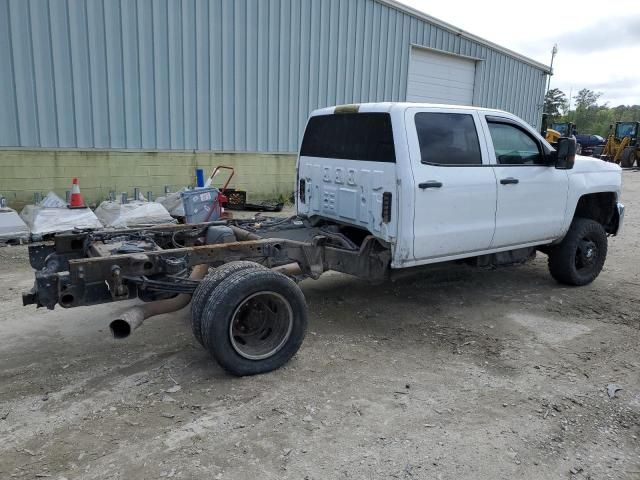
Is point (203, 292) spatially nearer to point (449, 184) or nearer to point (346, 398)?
point (346, 398)

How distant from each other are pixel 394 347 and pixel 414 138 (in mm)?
1812

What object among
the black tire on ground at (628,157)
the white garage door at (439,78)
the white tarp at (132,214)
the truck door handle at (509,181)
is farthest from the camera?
the black tire on ground at (628,157)

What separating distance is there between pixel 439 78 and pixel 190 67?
8.01 metres

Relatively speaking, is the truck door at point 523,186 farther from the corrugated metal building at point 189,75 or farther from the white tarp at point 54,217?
the corrugated metal building at point 189,75

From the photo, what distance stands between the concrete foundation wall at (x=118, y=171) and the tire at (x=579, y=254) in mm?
7294

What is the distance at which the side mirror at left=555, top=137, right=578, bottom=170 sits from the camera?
18.6 feet

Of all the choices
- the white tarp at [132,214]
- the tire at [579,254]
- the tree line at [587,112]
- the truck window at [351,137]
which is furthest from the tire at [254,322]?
the tree line at [587,112]

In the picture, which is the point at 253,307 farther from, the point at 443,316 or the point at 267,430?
the point at 443,316

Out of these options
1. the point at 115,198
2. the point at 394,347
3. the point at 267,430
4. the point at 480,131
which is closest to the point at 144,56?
the point at 115,198

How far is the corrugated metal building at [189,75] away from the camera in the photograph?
9.20m

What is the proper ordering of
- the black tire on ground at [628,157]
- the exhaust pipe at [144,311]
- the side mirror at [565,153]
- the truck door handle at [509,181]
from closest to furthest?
the exhaust pipe at [144,311]
the truck door handle at [509,181]
the side mirror at [565,153]
the black tire on ground at [628,157]

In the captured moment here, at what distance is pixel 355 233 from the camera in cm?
554

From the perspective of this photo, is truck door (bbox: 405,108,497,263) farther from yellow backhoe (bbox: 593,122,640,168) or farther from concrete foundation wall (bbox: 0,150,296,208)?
yellow backhoe (bbox: 593,122,640,168)

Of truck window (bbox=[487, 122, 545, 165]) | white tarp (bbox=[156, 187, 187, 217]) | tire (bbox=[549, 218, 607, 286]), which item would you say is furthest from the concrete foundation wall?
tire (bbox=[549, 218, 607, 286])
